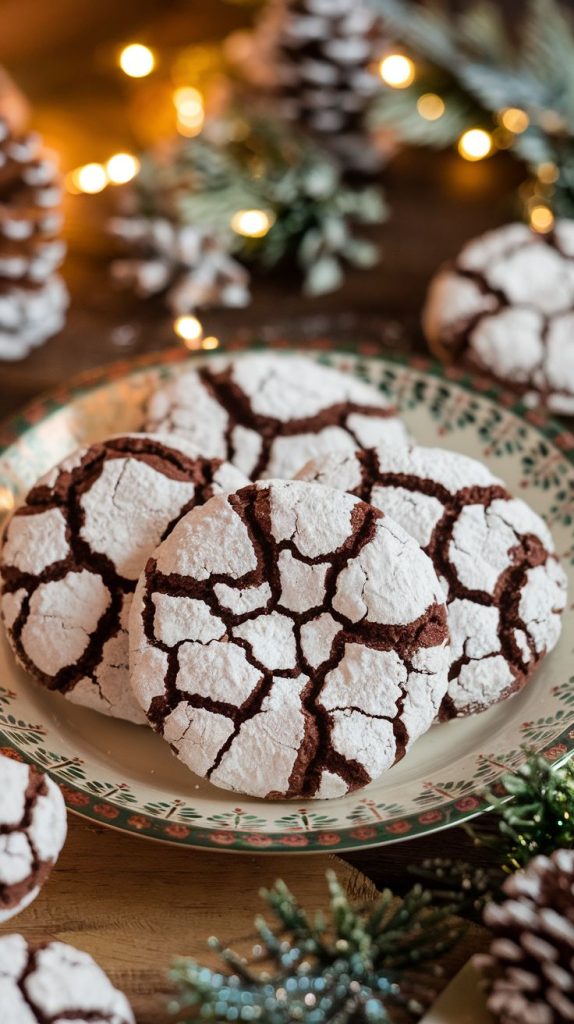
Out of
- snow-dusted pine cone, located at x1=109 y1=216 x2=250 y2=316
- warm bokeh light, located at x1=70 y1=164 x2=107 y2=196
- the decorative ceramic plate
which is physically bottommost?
the decorative ceramic plate

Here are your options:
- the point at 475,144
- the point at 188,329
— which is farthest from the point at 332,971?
the point at 475,144

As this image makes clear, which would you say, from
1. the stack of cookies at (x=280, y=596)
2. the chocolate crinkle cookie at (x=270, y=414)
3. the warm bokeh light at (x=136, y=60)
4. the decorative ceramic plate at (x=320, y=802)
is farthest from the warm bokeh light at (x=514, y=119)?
the stack of cookies at (x=280, y=596)

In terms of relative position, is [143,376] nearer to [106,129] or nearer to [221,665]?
[221,665]

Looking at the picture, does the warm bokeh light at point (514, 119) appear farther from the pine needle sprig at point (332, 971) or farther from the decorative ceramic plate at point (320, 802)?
the pine needle sprig at point (332, 971)

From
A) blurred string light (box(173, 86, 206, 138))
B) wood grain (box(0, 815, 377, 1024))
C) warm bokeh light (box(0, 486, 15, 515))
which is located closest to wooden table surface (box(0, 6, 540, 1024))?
wood grain (box(0, 815, 377, 1024))

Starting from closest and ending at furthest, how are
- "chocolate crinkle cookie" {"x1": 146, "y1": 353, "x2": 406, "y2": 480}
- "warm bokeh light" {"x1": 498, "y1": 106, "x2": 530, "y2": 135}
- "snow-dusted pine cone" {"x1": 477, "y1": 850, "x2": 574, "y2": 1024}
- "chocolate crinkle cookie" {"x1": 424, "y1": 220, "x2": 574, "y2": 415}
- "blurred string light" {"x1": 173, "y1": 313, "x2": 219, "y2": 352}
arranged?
"snow-dusted pine cone" {"x1": 477, "y1": 850, "x2": 574, "y2": 1024}
"chocolate crinkle cookie" {"x1": 146, "y1": 353, "x2": 406, "y2": 480}
"chocolate crinkle cookie" {"x1": 424, "y1": 220, "x2": 574, "y2": 415}
"blurred string light" {"x1": 173, "y1": 313, "x2": 219, "y2": 352}
"warm bokeh light" {"x1": 498, "y1": 106, "x2": 530, "y2": 135}

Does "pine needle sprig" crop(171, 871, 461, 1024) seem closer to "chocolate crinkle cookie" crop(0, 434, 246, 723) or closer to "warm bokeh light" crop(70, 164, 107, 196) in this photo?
"chocolate crinkle cookie" crop(0, 434, 246, 723)

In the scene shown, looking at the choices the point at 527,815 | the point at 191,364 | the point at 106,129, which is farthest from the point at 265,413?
the point at 106,129
